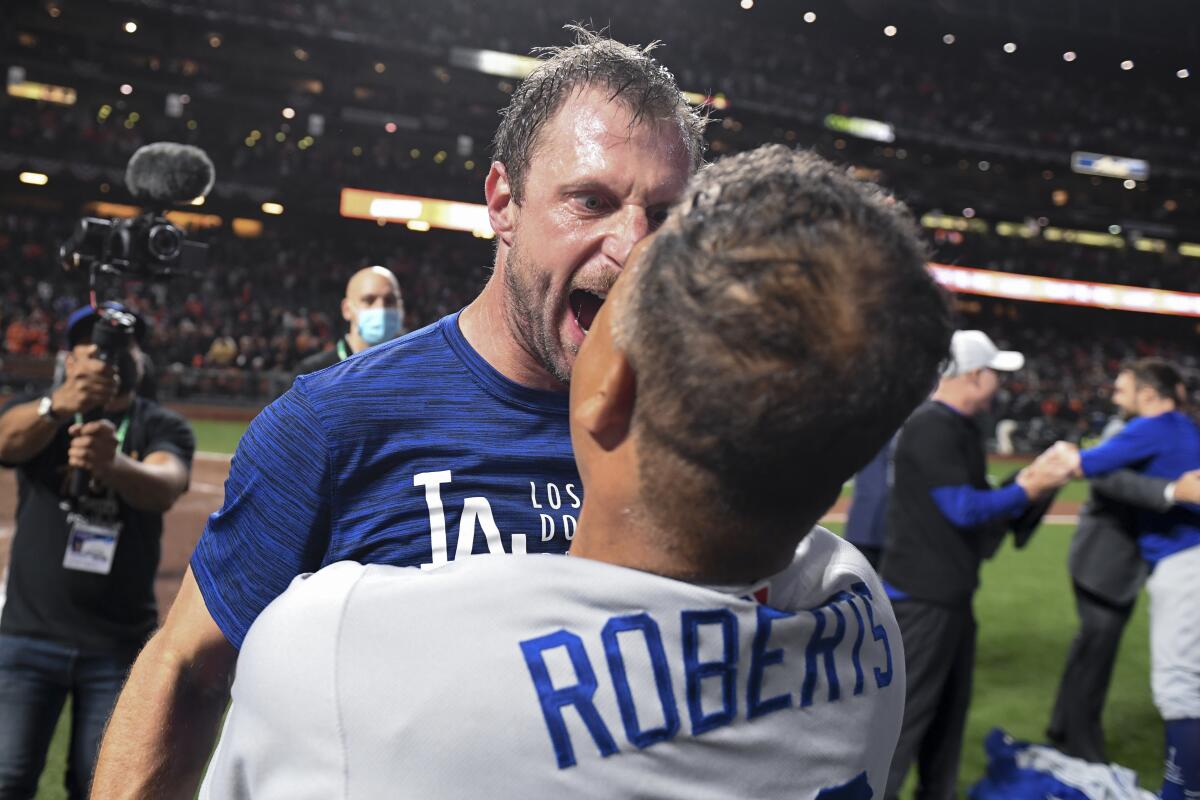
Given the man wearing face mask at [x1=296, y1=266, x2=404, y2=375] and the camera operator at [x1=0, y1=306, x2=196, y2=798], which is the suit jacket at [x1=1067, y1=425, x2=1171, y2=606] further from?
the camera operator at [x1=0, y1=306, x2=196, y2=798]

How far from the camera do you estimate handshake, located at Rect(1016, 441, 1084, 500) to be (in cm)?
429

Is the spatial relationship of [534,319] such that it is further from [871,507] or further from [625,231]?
[871,507]

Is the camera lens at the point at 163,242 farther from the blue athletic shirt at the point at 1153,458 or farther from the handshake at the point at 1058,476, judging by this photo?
the blue athletic shirt at the point at 1153,458

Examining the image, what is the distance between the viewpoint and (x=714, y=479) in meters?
0.92

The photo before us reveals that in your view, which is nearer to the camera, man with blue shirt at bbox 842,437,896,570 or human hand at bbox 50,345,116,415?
human hand at bbox 50,345,116,415

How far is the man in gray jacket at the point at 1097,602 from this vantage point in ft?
17.4

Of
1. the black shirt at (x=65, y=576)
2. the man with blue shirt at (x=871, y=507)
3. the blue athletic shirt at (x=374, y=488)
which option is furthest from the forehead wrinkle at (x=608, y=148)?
the man with blue shirt at (x=871, y=507)

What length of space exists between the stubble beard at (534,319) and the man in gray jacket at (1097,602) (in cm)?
441

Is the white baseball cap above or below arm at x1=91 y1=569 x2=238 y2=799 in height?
above

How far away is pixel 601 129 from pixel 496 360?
1.43ft

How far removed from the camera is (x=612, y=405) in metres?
0.94

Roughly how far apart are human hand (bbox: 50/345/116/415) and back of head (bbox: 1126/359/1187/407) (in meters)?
4.69

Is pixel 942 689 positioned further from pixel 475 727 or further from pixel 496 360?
pixel 475 727

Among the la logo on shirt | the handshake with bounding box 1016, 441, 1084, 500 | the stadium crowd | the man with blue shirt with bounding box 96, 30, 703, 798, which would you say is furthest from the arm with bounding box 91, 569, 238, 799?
the stadium crowd
